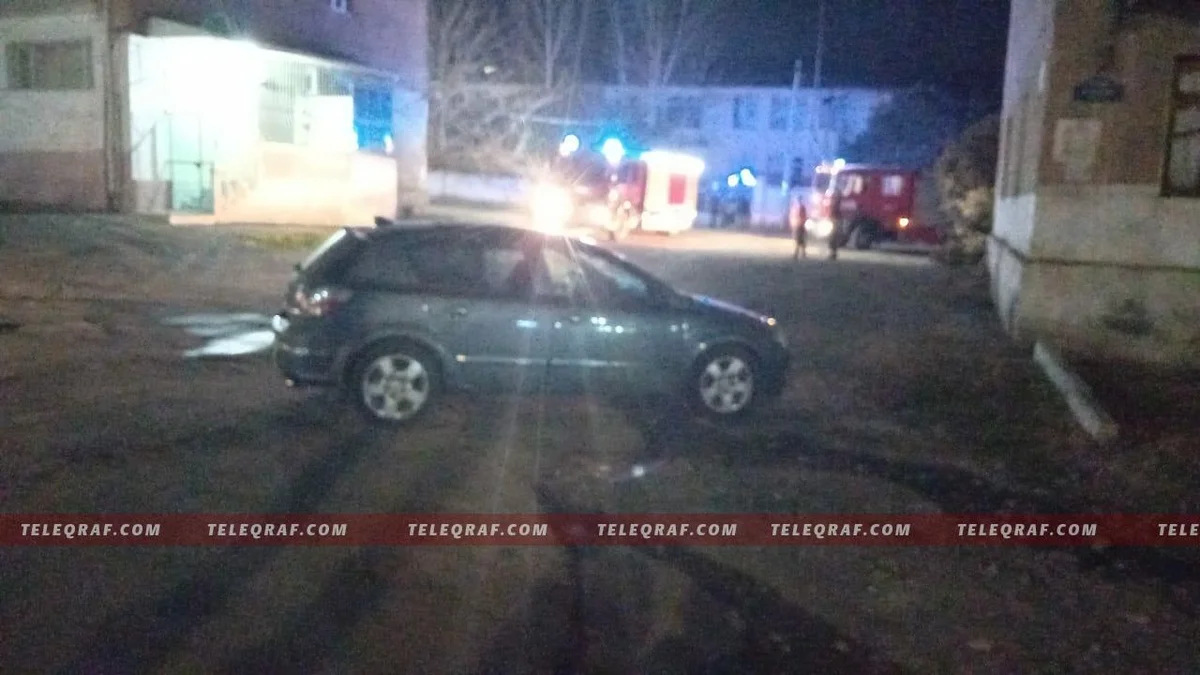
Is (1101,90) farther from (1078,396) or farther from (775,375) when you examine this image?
(775,375)

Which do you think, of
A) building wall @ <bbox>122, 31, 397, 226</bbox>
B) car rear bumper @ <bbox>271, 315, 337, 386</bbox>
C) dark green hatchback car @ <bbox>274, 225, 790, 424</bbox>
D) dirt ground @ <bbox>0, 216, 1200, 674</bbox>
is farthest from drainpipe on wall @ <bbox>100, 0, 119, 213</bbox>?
car rear bumper @ <bbox>271, 315, 337, 386</bbox>

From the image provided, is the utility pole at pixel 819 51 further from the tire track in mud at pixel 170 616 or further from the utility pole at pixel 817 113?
the tire track in mud at pixel 170 616

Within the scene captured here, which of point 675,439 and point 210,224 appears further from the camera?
point 210,224

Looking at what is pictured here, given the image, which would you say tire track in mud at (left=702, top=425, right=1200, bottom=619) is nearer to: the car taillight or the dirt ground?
the dirt ground

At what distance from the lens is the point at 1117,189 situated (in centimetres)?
1253

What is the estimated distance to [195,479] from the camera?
702 centimetres

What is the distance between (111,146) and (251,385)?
1422 cm

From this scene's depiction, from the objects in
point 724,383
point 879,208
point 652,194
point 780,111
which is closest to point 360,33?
point 652,194

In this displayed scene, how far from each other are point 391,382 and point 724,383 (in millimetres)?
2575

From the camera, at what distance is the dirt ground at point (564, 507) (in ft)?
16.0

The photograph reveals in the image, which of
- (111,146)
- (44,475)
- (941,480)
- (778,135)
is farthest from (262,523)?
(778,135)

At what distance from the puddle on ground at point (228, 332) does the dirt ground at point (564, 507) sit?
100mm

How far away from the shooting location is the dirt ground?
4891mm

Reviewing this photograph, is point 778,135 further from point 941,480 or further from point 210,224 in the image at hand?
point 941,480
